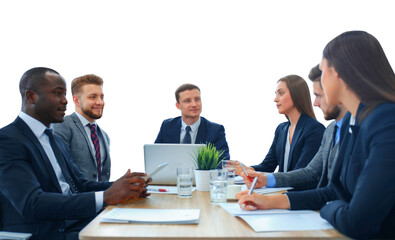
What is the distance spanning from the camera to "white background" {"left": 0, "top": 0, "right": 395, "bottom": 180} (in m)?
4.47

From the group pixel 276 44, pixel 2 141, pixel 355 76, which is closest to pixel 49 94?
pixel 2 141

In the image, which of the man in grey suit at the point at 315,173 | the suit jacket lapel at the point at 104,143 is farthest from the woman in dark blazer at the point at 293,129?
the suit jacket lapel at the point at 104,143

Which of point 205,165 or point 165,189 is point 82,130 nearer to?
point 165,189

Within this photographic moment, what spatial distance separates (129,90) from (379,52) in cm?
359

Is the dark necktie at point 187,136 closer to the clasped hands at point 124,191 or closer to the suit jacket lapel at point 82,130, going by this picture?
the suit jacket lapel at point 82,130

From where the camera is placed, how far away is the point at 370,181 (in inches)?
46.1

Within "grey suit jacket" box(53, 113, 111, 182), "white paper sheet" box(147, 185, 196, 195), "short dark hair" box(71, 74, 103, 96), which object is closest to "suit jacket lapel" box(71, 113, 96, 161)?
"grey suit jacket" box(53, 113, 111, 182)

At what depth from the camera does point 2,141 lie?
1.82 metres

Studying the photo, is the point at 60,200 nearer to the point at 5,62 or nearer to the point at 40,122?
the point at 40,122

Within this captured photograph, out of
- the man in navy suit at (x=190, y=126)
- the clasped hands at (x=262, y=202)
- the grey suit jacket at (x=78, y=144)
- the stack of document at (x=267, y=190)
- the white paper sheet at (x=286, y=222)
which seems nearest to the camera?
the white paper sheet at (x=286, y=222)

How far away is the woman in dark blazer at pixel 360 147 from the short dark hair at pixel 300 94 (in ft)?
5.77

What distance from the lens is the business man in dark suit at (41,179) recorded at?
1.70 metres

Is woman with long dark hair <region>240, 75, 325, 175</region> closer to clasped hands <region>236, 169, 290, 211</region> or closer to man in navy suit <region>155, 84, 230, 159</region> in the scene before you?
man in navy suit <region>155, 84, 230, 159</region>

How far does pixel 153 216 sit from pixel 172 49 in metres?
3.38
